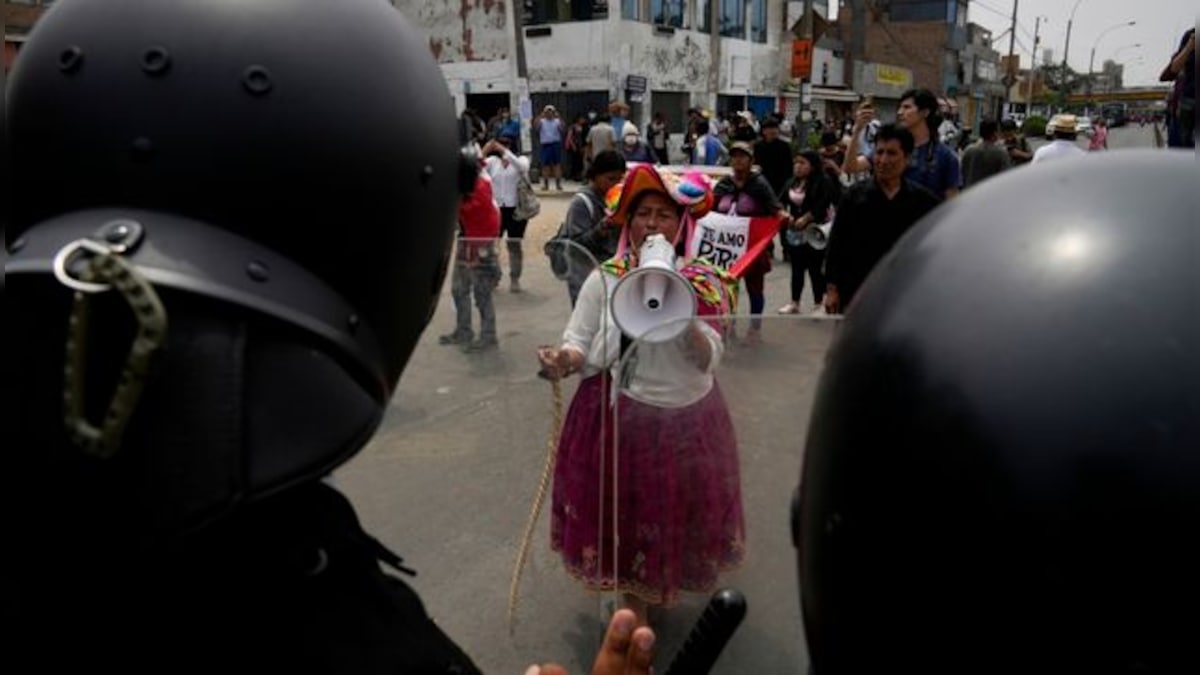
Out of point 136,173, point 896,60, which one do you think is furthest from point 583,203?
point 896,60

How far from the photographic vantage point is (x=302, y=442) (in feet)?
2.68

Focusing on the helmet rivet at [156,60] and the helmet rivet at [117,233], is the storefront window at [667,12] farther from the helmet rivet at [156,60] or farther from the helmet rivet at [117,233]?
the helmet rivet at [117,233]

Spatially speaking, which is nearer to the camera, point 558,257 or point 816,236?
point 558,257

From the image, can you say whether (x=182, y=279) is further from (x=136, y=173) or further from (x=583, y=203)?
(x=583, y=203)

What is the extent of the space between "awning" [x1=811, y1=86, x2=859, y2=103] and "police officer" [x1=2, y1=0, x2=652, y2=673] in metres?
36.3

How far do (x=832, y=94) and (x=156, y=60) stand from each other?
126 ft

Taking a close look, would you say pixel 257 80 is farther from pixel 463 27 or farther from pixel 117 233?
pixel 463 27

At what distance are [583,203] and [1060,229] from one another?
3882 millimetres

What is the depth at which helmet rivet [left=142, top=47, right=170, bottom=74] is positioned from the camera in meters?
0.93

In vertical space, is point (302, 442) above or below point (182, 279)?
below

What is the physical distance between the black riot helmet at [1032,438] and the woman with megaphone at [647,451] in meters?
0.97

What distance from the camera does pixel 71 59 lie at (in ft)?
3.13

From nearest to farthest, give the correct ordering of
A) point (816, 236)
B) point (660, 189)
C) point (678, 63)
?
point (660, 189) < point (816, 236) < point (678, 63)

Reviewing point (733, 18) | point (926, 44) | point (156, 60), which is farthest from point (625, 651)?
point (926, 44)
